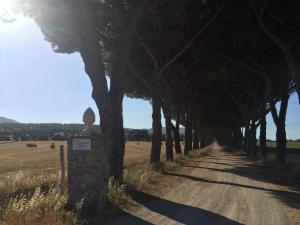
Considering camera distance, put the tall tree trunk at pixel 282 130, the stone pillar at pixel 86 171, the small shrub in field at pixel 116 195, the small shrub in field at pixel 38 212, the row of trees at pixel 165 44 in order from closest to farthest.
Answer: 1. the small shrub in field at pixel 38 212
2. the stone pillar at pixel 86 171
3. the small shrub in field at pixel 116 195
4. the row of trees at pixel 165 44
5. the tall tree trunk at pixel 282 130

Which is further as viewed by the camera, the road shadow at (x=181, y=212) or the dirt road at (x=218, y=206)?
the dirt road at (x=218, y=206)

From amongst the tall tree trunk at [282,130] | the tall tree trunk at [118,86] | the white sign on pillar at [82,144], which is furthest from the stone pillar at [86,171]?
the tall tree trunk at [282,130]

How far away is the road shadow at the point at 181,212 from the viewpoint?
11.1 m

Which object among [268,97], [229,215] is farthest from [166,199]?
[268,97]

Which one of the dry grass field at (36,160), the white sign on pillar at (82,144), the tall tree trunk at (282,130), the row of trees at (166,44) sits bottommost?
the dry grass field at (36,160)

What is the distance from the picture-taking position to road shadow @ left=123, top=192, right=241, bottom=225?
11.1m

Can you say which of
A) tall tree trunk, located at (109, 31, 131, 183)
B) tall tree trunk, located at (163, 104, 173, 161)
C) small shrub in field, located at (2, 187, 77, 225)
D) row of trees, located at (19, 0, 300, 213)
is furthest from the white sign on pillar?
tall tree trunk, located at (163, 104, 173, 161)

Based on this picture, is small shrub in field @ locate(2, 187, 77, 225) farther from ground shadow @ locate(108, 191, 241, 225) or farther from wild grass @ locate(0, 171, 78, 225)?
ground shadow @ locate(108, 191, 241, 225)

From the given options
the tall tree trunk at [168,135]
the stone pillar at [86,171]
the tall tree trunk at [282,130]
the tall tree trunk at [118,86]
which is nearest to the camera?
the stone pillar at [86,171]

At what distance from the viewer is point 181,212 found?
12227 mm

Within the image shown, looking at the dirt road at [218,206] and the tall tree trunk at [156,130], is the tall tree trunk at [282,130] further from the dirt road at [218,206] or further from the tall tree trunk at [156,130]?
the dirt road at [218,206]

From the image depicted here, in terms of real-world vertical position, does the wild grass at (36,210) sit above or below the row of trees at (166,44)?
below

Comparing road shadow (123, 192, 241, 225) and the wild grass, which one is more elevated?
the wild grass

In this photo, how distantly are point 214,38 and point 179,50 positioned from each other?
2399 mm
